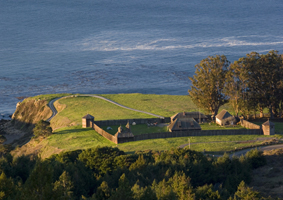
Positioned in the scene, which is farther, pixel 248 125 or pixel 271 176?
pixel 248 125

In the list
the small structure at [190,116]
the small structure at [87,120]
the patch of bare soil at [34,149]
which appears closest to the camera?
Answer: the patch of bare soil at [34,149]

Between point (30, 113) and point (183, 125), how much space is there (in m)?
49.5

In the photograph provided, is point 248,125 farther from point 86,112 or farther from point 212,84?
point 86,112

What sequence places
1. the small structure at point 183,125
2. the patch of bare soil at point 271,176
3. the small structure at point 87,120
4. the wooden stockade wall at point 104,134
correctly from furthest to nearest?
1. the small structure at point 87,120
2. the small structure at point 183,125
3. the wooden stockade wall at point 104,134
4. the patch of bare soil at point 271,176

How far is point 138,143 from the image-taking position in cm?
8062

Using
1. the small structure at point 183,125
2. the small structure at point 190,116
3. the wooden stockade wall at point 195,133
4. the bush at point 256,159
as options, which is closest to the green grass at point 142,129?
the small structure at point 183,125

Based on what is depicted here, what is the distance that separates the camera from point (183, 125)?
88.0m

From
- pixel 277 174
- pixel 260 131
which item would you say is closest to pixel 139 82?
pixel 260 131

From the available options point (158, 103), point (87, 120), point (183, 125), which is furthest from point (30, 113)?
point (183, 125)

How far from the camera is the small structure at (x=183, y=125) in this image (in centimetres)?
8738

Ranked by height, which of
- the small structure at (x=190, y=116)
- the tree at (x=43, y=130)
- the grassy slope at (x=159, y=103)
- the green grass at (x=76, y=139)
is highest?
the grassy slope at (x=159, y=103)

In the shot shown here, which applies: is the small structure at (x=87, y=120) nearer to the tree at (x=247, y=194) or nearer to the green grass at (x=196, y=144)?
the green grass at (x=196, y=144)

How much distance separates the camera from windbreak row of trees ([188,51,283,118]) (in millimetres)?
96438

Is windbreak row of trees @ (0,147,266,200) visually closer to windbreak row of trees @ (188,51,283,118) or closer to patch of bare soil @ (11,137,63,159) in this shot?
patch of bare soil @ (11,137,63,159)
